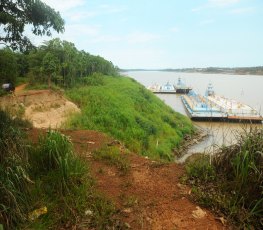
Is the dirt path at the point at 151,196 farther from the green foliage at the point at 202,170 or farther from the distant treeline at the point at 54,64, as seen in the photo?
the distant treeline at the point at 54,64

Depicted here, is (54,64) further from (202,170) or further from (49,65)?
(202,170)

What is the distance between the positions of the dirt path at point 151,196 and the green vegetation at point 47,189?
0.88ft

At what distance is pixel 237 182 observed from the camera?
3914 millimetres

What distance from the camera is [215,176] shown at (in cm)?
434

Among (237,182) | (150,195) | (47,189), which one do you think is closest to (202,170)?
(237,182)

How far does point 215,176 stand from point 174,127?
50.4 feet

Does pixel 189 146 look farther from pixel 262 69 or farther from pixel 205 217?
pixel 262 69

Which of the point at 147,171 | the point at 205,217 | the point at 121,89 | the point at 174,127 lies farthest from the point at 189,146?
the point at 205,217

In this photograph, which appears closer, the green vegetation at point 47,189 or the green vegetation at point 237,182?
the green vegetation at point 47,189

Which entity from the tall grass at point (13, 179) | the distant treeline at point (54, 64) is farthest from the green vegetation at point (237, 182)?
the distant treeline at point (54, 64)

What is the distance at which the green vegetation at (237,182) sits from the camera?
3.60 m

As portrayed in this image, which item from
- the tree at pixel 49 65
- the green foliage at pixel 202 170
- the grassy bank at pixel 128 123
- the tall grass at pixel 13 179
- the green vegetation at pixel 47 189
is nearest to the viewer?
the tall grass at pixel 13 179

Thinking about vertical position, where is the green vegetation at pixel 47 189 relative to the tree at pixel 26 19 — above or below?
below

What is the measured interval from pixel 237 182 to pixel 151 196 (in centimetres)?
127
